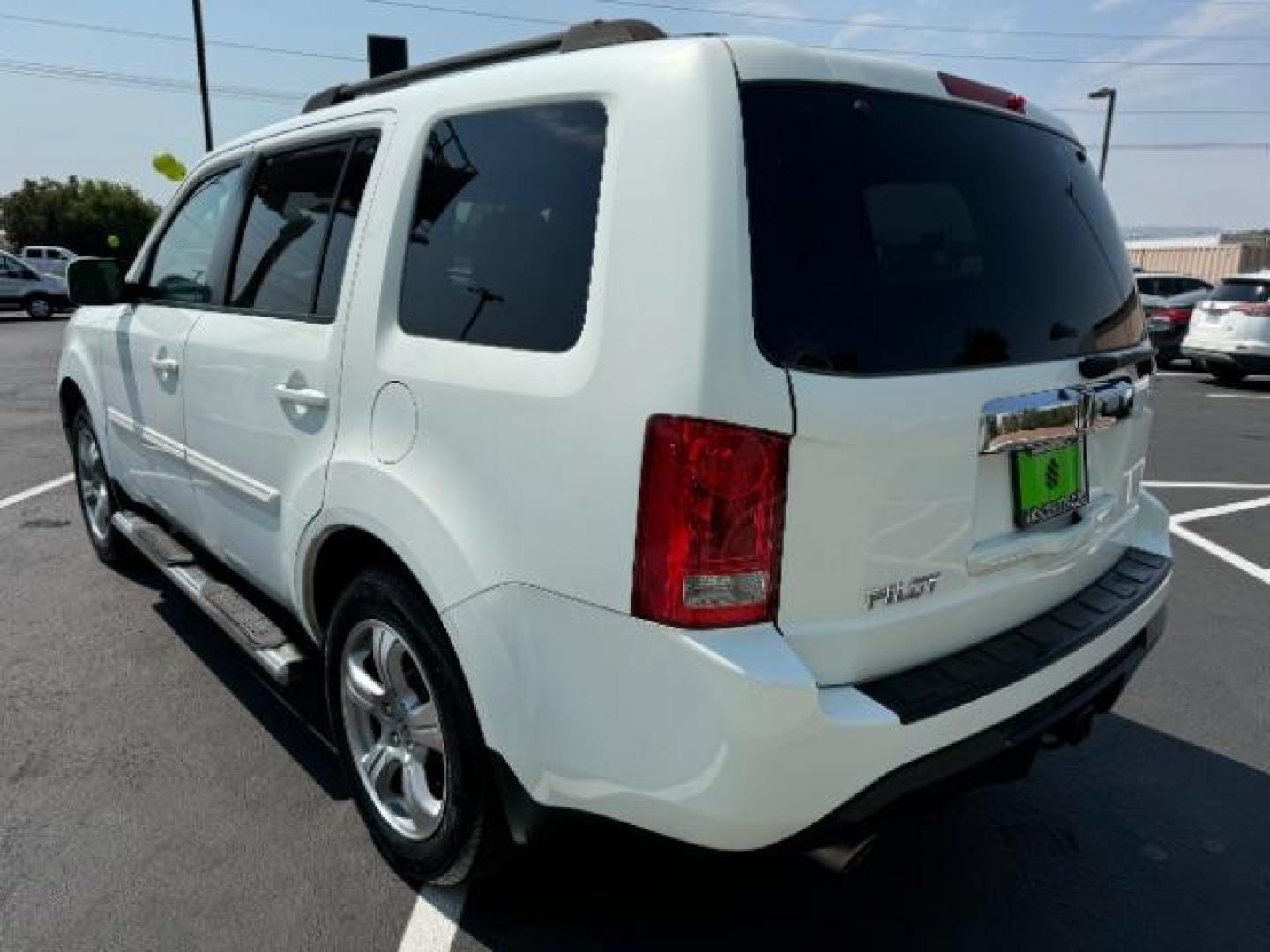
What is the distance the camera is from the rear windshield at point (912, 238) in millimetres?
1721

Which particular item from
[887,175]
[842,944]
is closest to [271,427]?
[887,175]

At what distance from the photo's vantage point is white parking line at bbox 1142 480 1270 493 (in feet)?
24.3

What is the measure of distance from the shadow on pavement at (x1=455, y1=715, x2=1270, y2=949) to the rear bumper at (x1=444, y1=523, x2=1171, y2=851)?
284mm

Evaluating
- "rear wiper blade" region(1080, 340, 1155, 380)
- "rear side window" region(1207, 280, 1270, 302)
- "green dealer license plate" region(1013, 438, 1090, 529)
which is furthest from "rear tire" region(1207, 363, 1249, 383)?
"green dealer license plate" region(1013, 438, 1090, 529)

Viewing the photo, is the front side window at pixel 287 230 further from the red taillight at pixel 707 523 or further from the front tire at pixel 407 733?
the red taillight at pixel 707 523

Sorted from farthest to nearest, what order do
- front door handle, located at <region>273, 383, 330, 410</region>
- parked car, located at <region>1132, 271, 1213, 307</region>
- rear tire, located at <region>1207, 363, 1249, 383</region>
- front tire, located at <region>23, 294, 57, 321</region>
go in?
front tire, located at <region>23, 294, 57, 321</region> → parked car, located at <region>1132, 271, 1213, 307</region> → rear tire, located at <region>1207, 363, 1249, 383</region> → front door handle, located at <region>273, 383, 330, 410</region>

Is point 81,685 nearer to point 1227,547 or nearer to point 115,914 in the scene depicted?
point 115,914

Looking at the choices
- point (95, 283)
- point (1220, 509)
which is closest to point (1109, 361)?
point (95, 283)

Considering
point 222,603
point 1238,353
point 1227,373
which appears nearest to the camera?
point 222,603

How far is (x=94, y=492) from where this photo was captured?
4895mm

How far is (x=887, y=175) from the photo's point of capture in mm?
1923

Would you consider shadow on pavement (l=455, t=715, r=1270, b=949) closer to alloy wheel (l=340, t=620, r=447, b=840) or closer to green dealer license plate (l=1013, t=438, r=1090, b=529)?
alloy wheel (l=340, t=620, r=447, b=840)

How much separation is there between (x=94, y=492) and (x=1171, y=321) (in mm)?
16281

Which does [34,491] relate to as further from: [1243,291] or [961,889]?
[1243,291]
